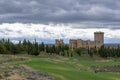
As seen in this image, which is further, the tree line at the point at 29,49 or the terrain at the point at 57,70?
the tree line at the point at 29,49

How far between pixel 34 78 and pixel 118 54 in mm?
141495

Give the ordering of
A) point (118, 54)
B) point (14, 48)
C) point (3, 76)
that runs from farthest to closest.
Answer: point (118, 54), point (14, 48), point (3, 76)

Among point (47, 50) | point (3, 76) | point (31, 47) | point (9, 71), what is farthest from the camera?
point (47, 50)

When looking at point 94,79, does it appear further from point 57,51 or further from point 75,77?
point 57,51

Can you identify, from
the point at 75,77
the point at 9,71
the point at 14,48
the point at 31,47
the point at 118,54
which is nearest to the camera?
the point at 9,71

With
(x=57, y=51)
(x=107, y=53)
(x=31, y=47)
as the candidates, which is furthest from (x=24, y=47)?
(x=107, y=53)

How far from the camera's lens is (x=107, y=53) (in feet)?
561

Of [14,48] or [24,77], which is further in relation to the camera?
[14,48]

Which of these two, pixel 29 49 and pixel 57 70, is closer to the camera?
pixel 57 70

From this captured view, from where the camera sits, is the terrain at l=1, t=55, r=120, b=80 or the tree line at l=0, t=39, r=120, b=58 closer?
the terrain at l=1, t=55, r=120, b=80

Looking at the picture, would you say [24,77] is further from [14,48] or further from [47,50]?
[47,50]

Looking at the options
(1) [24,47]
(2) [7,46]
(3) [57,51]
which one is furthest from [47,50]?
(2) [7,46]

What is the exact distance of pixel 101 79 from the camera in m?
48.2

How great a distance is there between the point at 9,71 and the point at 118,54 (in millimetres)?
140496
